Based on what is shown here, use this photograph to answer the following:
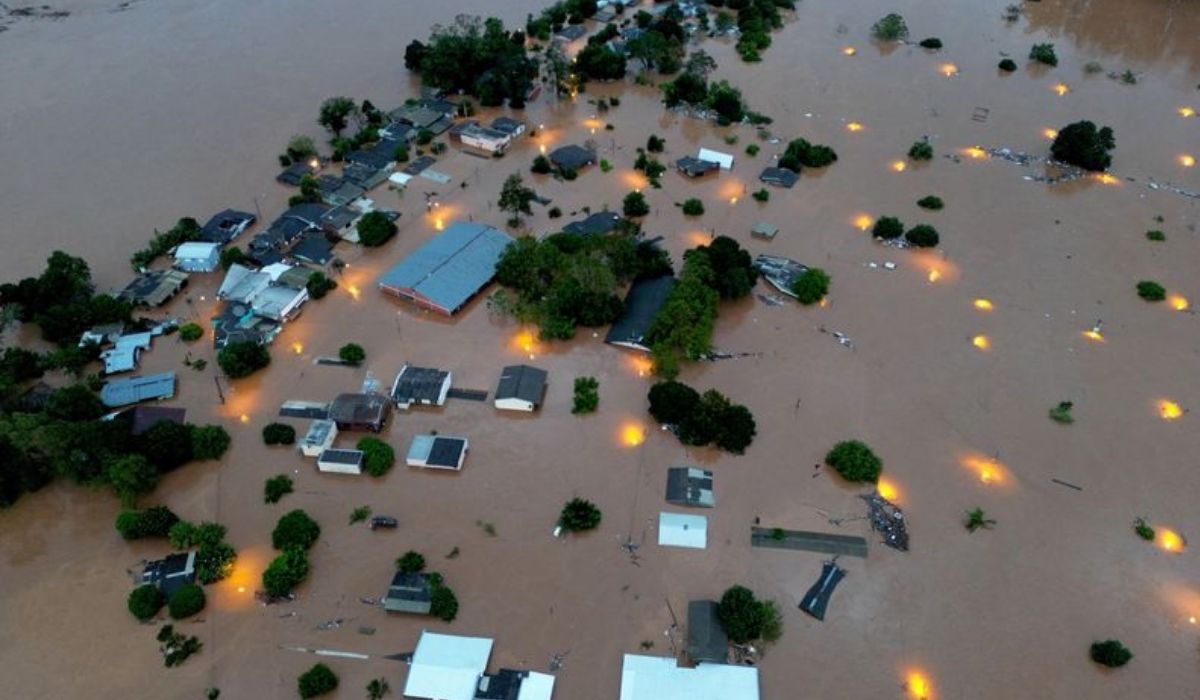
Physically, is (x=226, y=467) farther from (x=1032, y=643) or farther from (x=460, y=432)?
(x=1032, y=643)

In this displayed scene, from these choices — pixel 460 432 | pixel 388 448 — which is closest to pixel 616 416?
pixel 460 432

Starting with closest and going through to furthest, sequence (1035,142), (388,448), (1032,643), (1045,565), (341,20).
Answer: (1032,643) → (1045,565) → (388,448) → (1035,142) → (341,20)

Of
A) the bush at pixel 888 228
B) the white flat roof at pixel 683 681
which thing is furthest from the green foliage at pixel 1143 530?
the bush at pixel 888 228

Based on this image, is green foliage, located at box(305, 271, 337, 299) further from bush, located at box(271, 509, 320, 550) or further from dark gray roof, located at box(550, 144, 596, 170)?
dark gray roof, located at box(550, 144, 596, 170)

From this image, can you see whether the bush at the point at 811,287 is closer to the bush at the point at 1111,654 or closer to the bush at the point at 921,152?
the bush at the point at 921,152

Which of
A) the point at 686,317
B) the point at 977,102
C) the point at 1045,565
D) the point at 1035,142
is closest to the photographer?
the point at 1045,565

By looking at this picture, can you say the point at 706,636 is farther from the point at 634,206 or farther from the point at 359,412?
the point at 634,206

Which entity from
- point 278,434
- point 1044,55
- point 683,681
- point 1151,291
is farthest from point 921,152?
point 278,434
